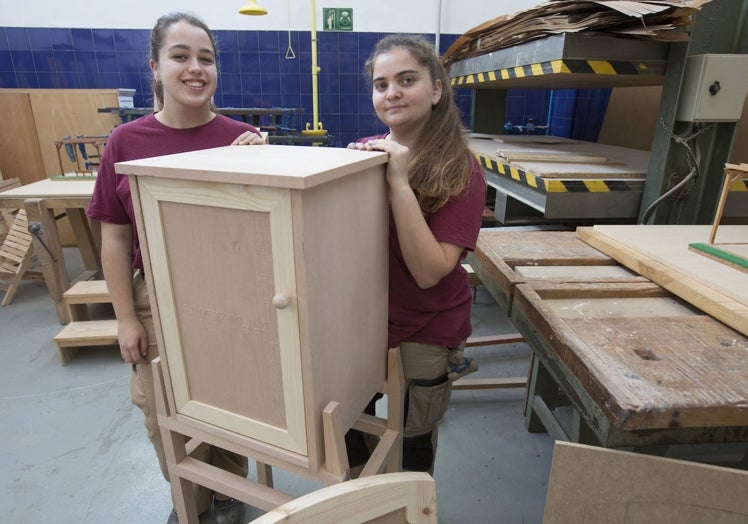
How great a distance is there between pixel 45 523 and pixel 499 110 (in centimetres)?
412

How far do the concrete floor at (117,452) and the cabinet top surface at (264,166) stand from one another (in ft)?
4.87

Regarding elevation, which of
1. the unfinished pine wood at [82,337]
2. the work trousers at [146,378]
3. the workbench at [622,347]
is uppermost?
the workbench at [622,347]

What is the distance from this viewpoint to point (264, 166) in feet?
2.48

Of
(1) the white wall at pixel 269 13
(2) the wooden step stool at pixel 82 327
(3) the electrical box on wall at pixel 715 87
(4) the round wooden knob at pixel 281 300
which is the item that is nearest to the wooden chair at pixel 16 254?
(2) the wooden step stool at pixel 82 327

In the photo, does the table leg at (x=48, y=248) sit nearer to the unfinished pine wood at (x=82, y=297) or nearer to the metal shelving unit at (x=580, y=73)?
the unfinished pine wood at (x=82, y=297)

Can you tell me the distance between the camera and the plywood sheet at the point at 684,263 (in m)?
0.97

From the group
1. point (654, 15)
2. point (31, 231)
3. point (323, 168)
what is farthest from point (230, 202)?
point (31, 231)

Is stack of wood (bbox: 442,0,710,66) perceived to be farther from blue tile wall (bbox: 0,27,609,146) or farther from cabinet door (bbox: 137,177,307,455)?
blue tile wall (bbox: 0,27,609,146)

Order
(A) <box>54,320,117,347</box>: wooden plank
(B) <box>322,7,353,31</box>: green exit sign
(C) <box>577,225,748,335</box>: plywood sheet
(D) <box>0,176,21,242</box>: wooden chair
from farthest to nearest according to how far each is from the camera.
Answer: (B) <box>322,7,353,31</box>: green exit sign < (D) <box>0,176,21,242</box>: wooden chair < (A) <box>54,320,117,347</box>: wooden plank < (C) <box>577,225,748,335</box>: plywood sheet

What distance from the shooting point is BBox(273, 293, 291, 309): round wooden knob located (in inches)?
29.5

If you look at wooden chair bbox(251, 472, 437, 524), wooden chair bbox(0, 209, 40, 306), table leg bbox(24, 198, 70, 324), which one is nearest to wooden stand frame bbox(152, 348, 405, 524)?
wooden chair bbox(251, 472, 437, 524)

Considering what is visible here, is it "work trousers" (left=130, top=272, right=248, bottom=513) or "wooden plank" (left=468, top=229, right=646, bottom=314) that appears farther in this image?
"work trousers" (left=130, top=272, right=248, bottom=513)

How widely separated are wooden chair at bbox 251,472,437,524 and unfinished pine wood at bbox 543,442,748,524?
0.96 feet

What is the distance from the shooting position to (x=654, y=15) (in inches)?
65.2
